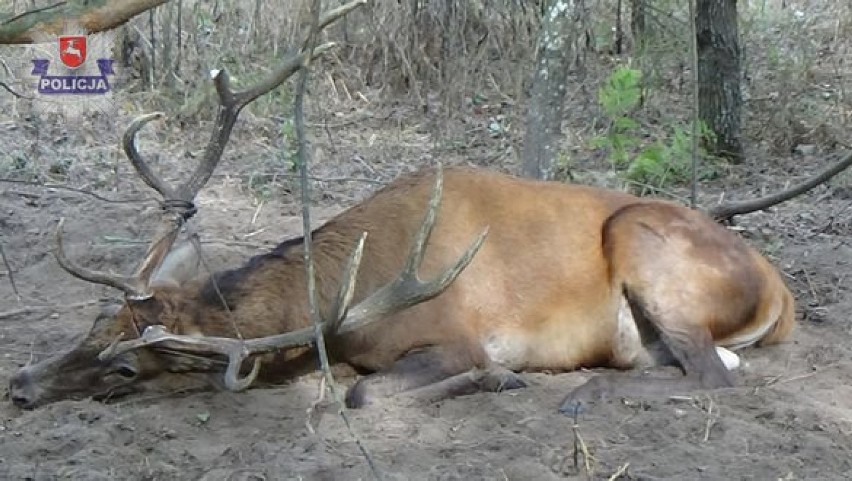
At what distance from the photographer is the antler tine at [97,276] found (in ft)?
17.3

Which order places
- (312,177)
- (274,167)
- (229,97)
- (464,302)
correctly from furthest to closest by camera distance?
(274,167)
(312,177)
(464,302)
(229,97)

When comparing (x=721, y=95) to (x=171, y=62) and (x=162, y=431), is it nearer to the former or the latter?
(x=171, y=62)

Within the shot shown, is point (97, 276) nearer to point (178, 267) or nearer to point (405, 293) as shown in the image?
point (178, 267)

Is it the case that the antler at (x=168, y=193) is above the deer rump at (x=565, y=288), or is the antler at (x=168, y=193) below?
above

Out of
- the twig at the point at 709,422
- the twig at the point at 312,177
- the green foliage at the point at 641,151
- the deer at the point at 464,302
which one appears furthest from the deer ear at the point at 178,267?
the green foliage at the point at 641,151

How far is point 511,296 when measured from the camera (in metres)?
6.08

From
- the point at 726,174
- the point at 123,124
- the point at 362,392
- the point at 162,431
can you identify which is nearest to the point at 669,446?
the point at 362,392

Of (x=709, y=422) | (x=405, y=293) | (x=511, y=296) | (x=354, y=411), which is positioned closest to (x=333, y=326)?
(x=405, y=293)

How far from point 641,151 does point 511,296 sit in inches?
154

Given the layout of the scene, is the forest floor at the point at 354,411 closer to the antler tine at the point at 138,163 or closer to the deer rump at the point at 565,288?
the deer rump at the point at 565,288

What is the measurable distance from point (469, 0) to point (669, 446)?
23.0 feet

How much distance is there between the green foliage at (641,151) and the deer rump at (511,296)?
8.64ft

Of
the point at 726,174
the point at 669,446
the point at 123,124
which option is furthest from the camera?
the point at 123,124

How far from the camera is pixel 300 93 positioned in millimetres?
3832
